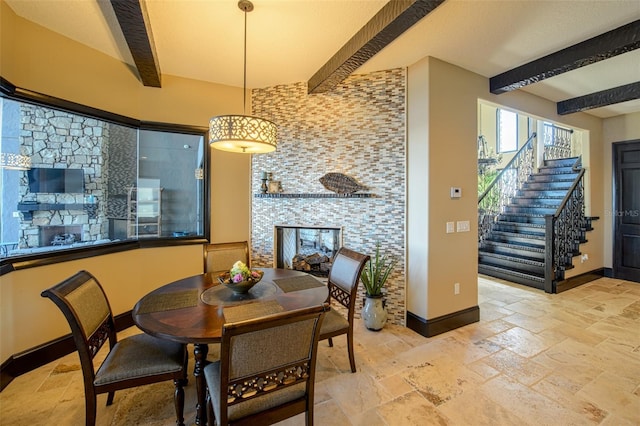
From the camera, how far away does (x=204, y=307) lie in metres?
1.85

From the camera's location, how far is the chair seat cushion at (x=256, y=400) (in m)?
1.35

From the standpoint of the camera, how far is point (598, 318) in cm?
342

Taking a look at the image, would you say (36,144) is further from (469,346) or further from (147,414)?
(469,346)

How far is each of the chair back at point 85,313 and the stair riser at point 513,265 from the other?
5.57m

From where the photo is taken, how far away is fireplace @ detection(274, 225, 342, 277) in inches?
148

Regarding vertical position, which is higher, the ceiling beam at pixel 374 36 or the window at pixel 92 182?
the ceiling beam at pixel 374 36

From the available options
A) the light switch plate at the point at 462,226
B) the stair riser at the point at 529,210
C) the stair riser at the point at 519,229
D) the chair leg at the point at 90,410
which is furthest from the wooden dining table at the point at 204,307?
the stair riser at the point at 529,210

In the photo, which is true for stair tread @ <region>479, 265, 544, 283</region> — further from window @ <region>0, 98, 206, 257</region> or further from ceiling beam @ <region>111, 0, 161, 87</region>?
ceiling beam @ <region>111, 0, 161, 87</region>

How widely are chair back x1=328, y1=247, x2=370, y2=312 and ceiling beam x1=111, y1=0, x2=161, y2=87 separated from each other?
2401 millimetres

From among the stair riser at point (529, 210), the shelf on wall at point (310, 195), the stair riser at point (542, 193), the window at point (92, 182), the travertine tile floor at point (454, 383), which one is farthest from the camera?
the stair riser at point (542, 193)

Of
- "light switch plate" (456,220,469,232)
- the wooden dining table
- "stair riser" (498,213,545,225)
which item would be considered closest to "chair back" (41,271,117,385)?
the wooden dining table

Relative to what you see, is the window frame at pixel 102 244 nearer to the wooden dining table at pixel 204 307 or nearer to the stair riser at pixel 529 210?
the wooden dining table at pixel 204 307

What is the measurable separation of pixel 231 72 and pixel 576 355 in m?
4.50

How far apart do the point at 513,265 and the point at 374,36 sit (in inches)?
180
